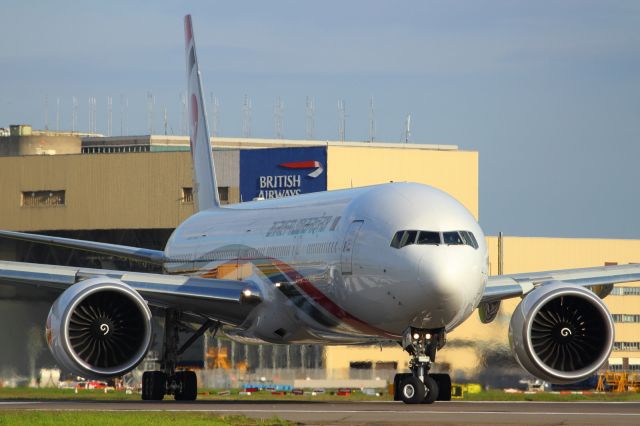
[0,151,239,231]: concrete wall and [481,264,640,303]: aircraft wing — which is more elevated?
[0,151,239,231]: concrete wall

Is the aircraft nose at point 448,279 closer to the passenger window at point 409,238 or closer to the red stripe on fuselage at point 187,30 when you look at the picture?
the passenger window at point 409,238

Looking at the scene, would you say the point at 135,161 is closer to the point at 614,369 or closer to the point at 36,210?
the point at 36,210

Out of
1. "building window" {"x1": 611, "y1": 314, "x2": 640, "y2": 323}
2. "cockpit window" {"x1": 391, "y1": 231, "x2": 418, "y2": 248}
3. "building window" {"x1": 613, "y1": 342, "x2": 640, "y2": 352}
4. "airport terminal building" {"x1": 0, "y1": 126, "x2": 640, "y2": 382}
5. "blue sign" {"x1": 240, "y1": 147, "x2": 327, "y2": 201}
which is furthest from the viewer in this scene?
→ "blue sign" {"x1": 240, "y1": 147, "x2": 327, "y2": 201}

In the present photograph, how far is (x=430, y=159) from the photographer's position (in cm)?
6406

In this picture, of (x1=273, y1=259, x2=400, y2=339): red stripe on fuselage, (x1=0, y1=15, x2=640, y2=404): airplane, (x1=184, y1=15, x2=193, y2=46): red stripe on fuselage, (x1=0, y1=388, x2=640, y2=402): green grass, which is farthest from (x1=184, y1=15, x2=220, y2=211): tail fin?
(x1=273, y1=259, x2=400, y2=339): red stripe on fuselage

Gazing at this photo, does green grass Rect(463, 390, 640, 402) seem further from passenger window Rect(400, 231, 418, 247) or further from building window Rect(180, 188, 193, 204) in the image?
building window Rect(180, 188, 193, 204)

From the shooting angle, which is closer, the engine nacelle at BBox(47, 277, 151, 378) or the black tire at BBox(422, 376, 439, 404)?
the black tire at BBox(422, 376, 439, 404)

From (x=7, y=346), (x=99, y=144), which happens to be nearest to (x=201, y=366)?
(x=7, y=346)

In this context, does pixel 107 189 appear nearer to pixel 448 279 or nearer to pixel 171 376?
pixel 171 376

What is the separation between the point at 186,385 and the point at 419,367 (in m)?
8.88

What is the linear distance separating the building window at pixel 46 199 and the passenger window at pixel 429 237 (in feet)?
132

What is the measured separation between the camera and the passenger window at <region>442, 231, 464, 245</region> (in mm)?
27297

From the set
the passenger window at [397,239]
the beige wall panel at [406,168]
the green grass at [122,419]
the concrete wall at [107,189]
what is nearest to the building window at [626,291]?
the beige wall panel at [406,168]

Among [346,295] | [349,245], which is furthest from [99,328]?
[349,245]
